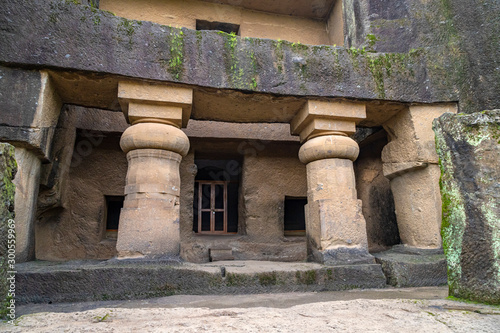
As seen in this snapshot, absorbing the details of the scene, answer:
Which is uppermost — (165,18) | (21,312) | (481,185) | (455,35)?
(165,18)

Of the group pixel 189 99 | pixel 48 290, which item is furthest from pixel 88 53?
pixel 48 290

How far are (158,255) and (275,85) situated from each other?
1.98 meters

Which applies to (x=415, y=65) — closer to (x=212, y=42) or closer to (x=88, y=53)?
(x=212, y=42)

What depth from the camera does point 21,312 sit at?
7.20 feet

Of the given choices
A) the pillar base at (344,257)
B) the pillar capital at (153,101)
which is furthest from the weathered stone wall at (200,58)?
the pillar base at (344,257)

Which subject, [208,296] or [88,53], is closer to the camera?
[208,296]

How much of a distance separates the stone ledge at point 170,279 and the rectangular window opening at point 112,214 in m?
2.17

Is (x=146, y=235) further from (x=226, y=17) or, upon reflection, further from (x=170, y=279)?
(x=226, y=17)

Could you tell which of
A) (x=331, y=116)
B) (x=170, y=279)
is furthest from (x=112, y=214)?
(x=331, y=116)

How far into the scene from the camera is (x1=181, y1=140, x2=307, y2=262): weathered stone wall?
194 inches

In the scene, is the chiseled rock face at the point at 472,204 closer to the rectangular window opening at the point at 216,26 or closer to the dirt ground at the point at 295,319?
the dirt ground at the point at 295,319

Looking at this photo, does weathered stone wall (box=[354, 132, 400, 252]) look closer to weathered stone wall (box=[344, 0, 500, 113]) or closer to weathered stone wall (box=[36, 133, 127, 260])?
weathered stone wall (box=[344, 0, 500, 113])

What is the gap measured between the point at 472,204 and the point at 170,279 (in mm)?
2216

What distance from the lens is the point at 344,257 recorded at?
10.9 feet
